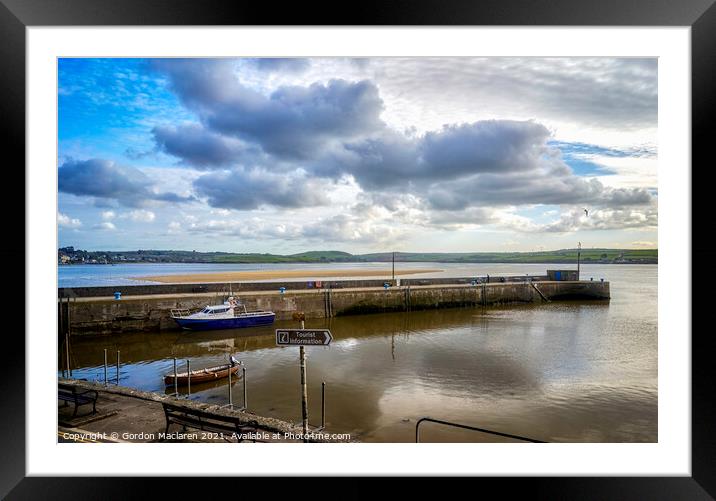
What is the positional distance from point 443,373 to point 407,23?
6968 mm

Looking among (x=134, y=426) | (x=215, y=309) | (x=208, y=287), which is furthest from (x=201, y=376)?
(x=208, y=287)

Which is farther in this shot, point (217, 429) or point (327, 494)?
point (217, 429)

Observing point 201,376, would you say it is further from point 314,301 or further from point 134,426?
point 314,301

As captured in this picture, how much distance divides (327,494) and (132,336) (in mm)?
11641

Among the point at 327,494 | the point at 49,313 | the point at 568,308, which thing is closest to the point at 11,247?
the point at 49,313

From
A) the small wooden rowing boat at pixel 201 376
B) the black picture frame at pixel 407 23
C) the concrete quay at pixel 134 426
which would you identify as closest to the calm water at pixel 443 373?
the small wooden rowing boat at pixel 201 376

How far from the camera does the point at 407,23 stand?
263 centimetres

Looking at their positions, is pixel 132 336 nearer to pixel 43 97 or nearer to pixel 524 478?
pixel 43 97

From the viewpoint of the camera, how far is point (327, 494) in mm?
2598

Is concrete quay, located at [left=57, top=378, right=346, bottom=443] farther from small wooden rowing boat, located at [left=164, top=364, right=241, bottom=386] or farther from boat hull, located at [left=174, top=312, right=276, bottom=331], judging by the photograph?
boat hull, located at [left=174, top=312, right=276, bottom=331]

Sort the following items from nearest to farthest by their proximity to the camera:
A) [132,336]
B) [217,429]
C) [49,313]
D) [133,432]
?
[49,313], [217,429], [133,432], [132,336]

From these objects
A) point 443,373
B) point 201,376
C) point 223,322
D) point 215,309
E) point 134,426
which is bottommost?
point 443,373

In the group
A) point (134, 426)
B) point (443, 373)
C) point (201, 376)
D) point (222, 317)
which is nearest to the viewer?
point (134, 426)

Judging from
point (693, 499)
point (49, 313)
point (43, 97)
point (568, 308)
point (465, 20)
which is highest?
point (465, 20)
